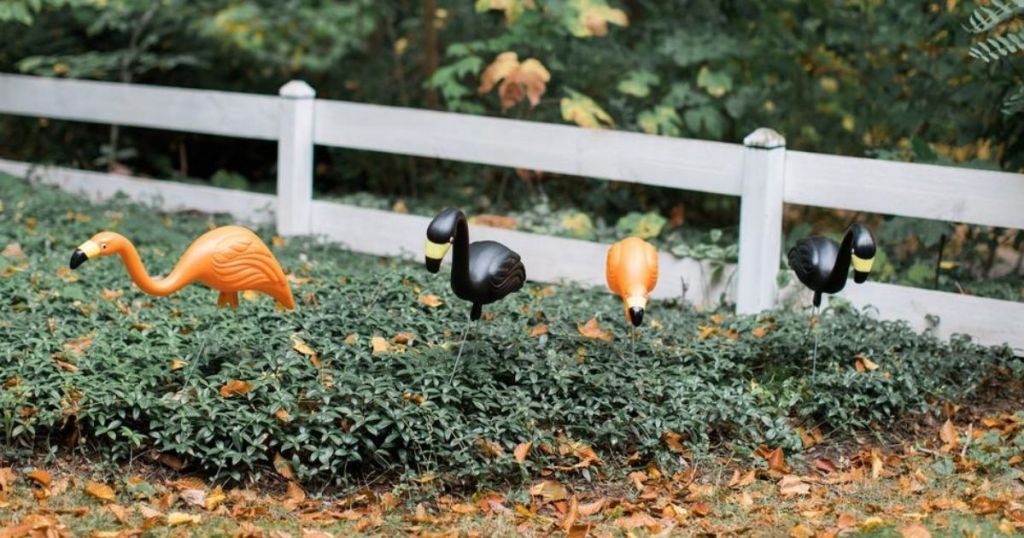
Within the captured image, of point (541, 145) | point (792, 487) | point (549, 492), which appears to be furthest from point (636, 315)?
point (541, 145)

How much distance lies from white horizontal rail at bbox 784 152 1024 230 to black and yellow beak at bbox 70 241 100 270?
11.0 ft

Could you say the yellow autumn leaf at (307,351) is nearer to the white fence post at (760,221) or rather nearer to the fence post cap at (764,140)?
the white fence post at (760,221)

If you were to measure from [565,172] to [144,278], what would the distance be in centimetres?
288

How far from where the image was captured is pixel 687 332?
5727 mm

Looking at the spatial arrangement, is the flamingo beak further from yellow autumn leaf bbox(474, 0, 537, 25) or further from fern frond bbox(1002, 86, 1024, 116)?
yellow autumn leaf bbox(474, 0, 537, 25)

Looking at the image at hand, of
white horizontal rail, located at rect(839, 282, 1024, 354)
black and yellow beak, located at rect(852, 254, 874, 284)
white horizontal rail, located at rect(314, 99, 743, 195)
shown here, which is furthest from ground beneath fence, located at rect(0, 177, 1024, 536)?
white horizontal rail, located at rect(314, 99, 743, 195)

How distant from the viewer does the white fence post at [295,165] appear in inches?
302

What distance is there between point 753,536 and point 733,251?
99.8 inches

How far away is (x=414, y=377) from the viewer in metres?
4.81

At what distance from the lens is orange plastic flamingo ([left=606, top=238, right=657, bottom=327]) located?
4.84 meters

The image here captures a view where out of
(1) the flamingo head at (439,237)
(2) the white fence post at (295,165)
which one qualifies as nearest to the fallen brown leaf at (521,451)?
(1) the flamingo head at (439,237)

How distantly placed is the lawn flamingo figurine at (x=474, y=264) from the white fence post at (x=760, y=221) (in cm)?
182

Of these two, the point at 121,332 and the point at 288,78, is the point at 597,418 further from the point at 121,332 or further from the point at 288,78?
the point at 288,78

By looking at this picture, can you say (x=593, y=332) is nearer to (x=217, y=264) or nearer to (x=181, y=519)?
(x=217, y=264)
